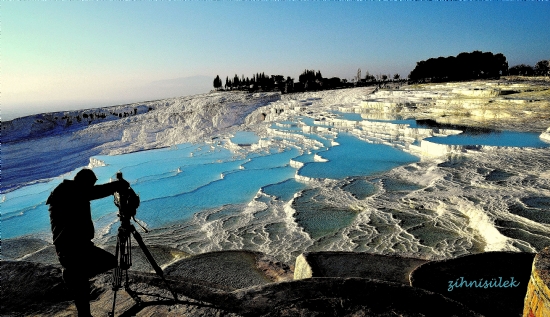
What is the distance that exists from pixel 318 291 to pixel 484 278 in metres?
1.89

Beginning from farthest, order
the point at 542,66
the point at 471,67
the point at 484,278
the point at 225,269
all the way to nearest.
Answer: the point at 542,66
the point at 471,67
the point at 225,269
the point at 484,278

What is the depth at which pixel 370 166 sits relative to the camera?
11922 mm

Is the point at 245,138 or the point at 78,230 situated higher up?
the point at 78,230

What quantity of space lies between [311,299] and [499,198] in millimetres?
6362

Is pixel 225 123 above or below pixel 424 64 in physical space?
below

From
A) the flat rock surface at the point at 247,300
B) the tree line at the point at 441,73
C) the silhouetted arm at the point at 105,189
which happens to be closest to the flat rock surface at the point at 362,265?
the flat rock surface at the point at 247,300

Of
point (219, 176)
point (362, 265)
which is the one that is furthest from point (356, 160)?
point (362, 265)

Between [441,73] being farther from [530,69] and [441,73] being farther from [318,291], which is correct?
[318,291]

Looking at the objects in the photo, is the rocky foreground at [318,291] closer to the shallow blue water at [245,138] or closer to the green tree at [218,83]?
the shallow blue water at [245,138]

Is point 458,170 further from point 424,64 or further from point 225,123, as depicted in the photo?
Answer: point 424,64

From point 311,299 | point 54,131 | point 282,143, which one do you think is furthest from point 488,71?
point 311,299

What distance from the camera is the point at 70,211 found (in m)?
2.36

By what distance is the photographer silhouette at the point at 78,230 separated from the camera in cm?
235

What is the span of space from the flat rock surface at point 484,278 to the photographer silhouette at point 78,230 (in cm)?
292
